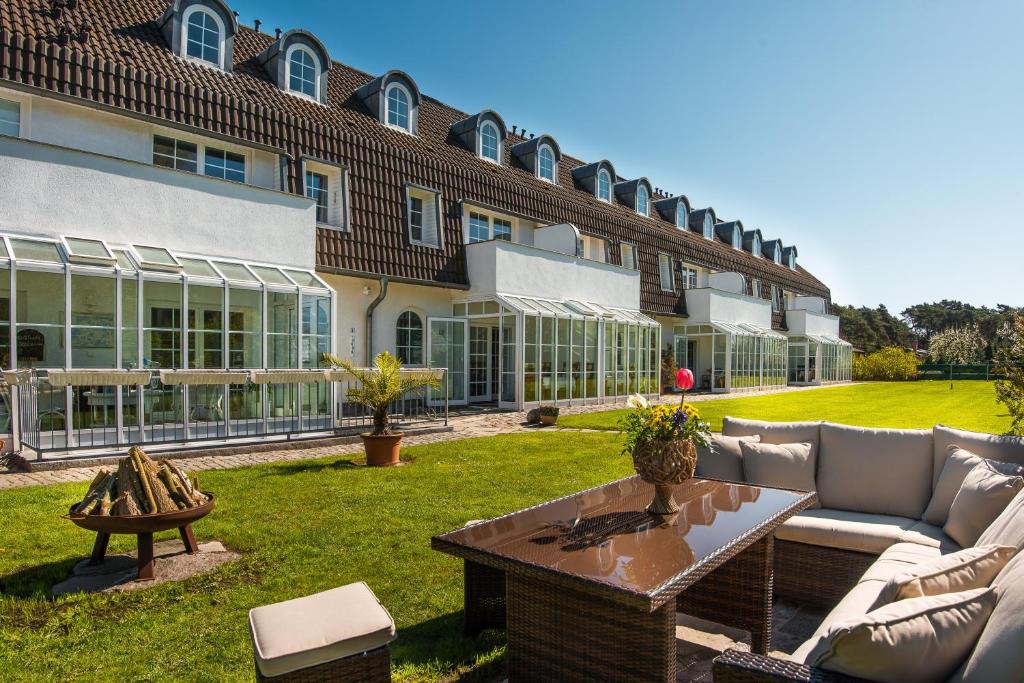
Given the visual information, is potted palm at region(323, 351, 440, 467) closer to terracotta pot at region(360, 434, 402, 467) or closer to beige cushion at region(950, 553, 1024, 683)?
terracotta pot at region(360, 434, 402, 467)

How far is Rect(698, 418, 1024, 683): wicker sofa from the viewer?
11.3ft

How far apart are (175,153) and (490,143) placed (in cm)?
959

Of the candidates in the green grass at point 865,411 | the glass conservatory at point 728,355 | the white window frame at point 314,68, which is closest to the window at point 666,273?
the glass conservatory at point 728,355

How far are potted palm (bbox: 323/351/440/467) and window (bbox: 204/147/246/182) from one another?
5046 mm

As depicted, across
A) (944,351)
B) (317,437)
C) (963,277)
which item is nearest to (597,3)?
(317,437)

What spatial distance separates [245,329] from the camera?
10492 millimetres

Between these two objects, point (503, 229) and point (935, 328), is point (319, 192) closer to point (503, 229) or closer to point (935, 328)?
point (503, 229)

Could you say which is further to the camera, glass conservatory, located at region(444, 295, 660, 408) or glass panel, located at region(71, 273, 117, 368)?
glass conservatory, located at region(444, 295, 660, 408)

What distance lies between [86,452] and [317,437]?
10.5 feet

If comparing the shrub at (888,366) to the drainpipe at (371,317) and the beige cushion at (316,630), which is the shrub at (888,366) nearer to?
the drainpipe at (371,317)

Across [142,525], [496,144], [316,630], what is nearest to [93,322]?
[142,525]

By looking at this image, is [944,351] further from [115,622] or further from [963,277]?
[115,622]

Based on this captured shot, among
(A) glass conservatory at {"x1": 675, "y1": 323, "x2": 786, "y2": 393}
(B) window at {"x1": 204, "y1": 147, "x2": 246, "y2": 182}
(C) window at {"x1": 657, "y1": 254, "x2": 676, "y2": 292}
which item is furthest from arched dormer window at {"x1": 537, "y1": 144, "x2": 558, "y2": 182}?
(B) window at {"x1": 204, "y1": 147, "x2": 246, "y2": 182}

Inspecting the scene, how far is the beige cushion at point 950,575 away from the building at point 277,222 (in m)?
9.97
